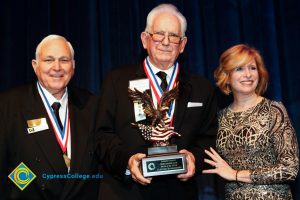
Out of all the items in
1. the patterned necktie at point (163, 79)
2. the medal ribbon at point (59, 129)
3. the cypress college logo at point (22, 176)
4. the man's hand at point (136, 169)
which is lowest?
the cypress college logo at point (22, 176)

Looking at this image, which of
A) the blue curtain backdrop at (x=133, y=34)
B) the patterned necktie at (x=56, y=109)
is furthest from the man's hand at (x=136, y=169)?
the blue curtain backdrop at (x=133, y=34)

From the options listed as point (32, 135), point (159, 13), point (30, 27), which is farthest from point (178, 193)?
point (30, 27)

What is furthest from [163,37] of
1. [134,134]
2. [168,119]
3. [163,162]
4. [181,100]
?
[163,162]

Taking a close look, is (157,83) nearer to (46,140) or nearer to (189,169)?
(189,169)

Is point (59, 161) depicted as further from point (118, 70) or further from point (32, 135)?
point (118, 70)

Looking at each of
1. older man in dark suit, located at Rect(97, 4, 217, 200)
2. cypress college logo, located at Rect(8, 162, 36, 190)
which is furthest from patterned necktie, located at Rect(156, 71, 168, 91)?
cypress college logo, located at Rect(8, 162, 36, 190)

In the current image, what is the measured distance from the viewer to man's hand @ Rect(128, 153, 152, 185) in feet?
6.82

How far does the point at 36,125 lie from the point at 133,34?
1.34m

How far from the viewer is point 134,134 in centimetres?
239

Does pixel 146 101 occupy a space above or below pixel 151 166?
above

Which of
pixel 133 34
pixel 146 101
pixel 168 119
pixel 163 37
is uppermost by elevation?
pixel 133 34

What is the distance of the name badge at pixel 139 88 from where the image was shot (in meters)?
2.38

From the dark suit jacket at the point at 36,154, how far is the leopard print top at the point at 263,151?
3.21ft

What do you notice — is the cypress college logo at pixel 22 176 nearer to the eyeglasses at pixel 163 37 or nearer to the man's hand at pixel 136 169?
the man's hand at pixel 136 169
